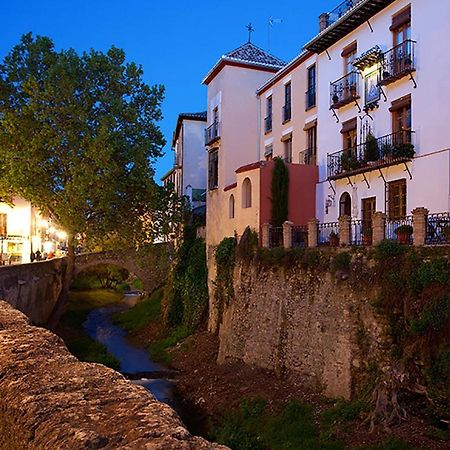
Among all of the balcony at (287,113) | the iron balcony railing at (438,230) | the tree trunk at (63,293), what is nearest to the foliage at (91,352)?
the tree trunk at (63,293)

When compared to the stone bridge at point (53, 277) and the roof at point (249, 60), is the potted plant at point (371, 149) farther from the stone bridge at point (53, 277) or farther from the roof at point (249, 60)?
the stone bridge at point (53, 277)

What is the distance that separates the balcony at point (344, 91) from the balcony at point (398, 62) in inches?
74.8

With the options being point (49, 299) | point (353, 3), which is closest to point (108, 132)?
point (49, 299)

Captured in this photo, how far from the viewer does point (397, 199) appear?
60.4 ft

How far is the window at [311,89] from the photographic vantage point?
78.8ft

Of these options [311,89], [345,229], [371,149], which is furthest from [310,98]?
[345,229]

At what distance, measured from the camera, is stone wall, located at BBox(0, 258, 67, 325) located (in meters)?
21.0

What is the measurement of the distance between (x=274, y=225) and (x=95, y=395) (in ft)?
62.1

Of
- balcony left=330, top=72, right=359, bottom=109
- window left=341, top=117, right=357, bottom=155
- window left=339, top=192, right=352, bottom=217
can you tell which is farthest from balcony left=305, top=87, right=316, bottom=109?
window left=339, top=192, right=352, bottom=217

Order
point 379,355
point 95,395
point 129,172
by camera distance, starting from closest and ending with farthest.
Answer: point 95,395 < point 379,355 < point 129,172

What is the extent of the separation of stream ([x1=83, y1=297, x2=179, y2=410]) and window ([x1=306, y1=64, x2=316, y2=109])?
13566mm

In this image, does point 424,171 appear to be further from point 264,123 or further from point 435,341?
point 264,123

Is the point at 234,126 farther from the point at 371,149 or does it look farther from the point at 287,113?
the point at 371,149

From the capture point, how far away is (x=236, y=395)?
1778 cm
